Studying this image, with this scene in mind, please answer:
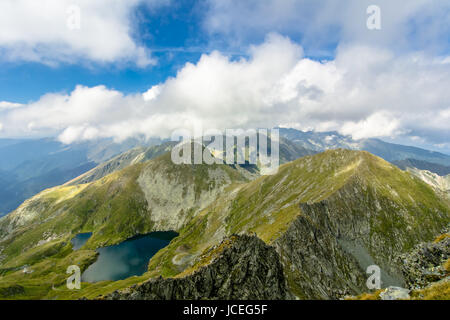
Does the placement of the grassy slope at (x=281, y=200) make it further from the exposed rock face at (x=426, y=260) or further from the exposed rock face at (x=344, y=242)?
the exposed rock face at (x=426, y=260)

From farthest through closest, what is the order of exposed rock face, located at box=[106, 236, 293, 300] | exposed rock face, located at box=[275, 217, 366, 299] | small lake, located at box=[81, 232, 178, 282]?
small lake, located at box=[81, 232, 178, 282] < exposed rock face, located at box=[275, 217, 366, 299] < exposed rock face, located at box=[106, 236, 293, 300]

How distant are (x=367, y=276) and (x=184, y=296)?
285 feet

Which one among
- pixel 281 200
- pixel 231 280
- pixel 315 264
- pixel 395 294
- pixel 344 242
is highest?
pixel 395 294

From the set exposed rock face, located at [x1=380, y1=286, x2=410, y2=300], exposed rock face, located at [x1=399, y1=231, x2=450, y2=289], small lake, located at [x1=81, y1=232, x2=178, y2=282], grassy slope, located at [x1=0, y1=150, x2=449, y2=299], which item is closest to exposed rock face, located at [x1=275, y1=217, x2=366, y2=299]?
grassy slope, located at [x1=0, y1=150, x2=449, y2=299]

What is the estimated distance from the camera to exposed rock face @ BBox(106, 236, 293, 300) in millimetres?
36500

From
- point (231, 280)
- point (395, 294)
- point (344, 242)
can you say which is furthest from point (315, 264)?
point (395, 294)

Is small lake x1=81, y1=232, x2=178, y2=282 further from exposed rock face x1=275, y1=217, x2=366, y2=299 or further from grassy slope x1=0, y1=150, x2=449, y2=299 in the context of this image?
exposed rock face x1=275, y1=217, x2=366, y2=299

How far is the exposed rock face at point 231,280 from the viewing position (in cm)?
3650

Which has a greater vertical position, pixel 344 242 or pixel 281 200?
pixel 281 200

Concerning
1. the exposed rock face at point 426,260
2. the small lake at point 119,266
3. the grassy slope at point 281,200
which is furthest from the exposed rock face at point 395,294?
the small lake at point 119,266

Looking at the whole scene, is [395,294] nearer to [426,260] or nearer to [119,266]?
[426,260]

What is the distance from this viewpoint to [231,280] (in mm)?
42688
